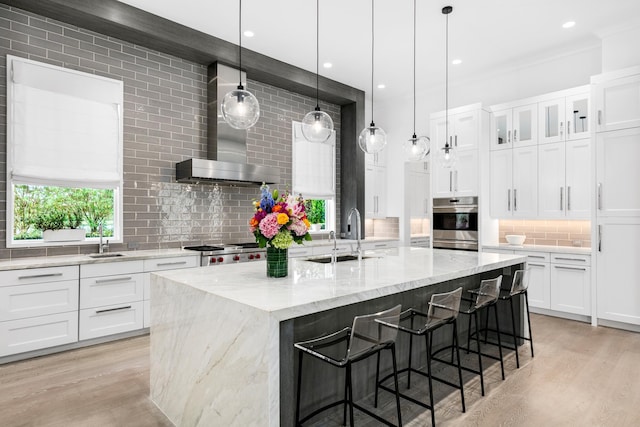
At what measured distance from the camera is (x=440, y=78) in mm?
6254

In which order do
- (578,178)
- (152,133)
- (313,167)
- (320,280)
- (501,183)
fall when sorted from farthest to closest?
(313,167) < (501,183) < (578,178) < (152,133) < (320,280)

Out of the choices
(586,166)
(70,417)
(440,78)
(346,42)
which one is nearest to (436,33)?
(346,42)

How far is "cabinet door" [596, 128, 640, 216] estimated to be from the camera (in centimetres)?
428

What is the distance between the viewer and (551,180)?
512 centimetres

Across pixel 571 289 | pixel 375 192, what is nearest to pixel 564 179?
pixel 571 289

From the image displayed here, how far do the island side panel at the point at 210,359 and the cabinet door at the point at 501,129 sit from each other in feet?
16.2

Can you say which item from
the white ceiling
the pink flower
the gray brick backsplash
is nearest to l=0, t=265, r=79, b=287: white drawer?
the gray brick backsplash

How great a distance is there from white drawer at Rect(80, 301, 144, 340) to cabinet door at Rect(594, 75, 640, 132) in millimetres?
5587

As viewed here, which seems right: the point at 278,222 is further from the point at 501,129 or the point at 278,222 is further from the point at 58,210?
the point at 501,129

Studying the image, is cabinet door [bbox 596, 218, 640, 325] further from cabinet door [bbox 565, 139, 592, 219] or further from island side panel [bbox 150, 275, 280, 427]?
island side panel [bbox 150, 275, 280, 427]

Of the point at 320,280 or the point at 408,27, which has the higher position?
the point at 408,27

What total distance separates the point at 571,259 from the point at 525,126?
189 cm

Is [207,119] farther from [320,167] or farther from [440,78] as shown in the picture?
[440,78]

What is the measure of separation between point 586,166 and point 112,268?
18.4 feet
